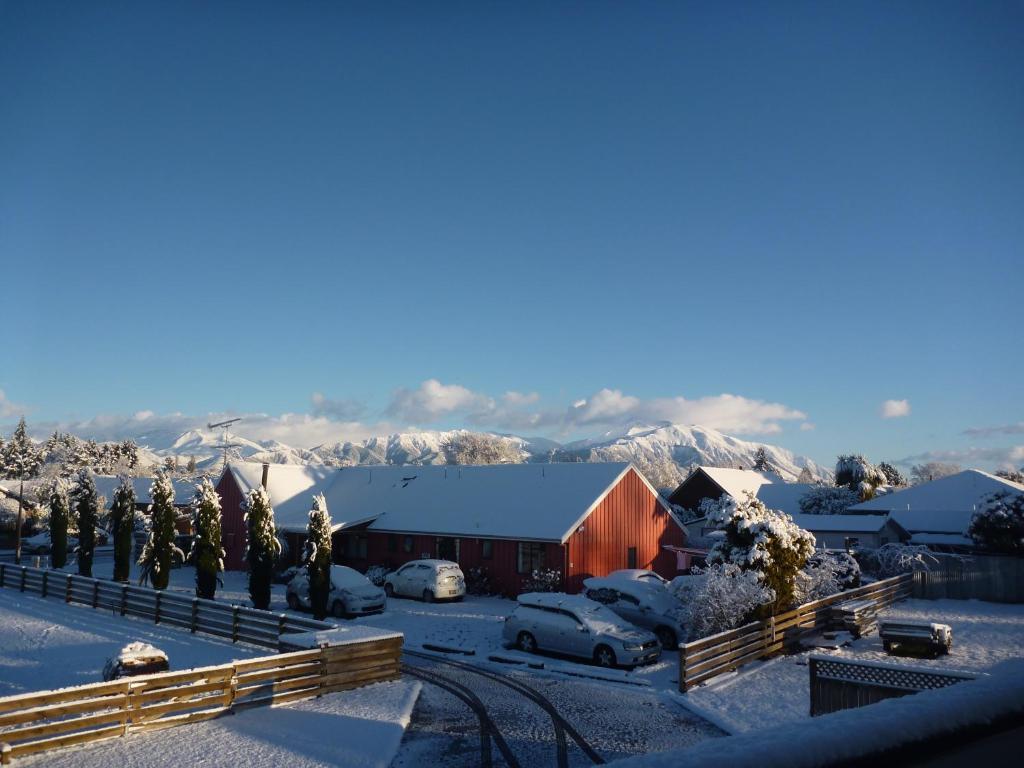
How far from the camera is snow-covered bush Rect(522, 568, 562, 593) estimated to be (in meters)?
31.7

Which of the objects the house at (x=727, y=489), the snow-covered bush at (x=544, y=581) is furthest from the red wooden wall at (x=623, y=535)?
the house at (x=727, y=489)

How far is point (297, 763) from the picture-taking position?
1151cm

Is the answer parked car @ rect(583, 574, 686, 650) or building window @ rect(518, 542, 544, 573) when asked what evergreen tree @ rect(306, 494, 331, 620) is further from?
building window @ rect(518, 542, 544, 573)

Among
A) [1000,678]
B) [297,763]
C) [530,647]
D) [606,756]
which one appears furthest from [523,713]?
[1000,678]

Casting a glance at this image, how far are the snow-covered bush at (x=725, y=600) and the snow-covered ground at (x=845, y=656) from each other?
54.4 inches

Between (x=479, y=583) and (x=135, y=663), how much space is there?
1942 cm

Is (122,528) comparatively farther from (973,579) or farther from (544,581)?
(973,579)

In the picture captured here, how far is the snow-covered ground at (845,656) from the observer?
50.4 ft

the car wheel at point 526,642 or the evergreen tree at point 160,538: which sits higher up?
the evergreen tree at point 160,538

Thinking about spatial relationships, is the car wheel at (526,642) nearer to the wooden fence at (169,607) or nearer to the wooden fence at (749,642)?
the wooden fence at (749,642)

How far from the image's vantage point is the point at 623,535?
36031 mm

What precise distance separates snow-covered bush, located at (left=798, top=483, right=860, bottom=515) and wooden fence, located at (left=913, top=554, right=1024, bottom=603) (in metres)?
23.2

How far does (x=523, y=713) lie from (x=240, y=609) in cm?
976

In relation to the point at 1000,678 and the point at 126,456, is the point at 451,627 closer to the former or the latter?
the point at 1000,678
